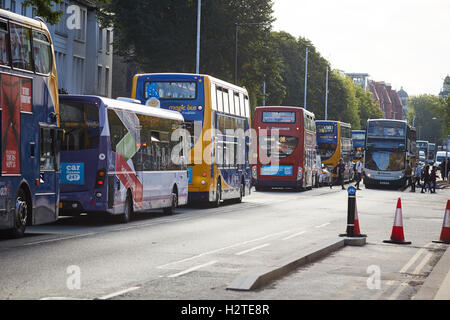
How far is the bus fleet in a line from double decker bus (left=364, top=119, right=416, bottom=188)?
24.1 meters

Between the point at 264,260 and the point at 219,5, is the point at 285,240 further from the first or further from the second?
the point at 219,5

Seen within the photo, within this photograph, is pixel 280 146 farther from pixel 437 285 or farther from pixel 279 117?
pixel 437 285

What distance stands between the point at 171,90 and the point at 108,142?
8.37 meters

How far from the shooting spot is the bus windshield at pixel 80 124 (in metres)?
20.7

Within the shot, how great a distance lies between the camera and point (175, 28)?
49469 millimetres

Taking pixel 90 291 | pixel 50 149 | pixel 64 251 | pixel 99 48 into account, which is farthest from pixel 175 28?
pixel 90 291

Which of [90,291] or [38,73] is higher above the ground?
[38,73]

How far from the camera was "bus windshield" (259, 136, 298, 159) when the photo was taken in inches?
1807

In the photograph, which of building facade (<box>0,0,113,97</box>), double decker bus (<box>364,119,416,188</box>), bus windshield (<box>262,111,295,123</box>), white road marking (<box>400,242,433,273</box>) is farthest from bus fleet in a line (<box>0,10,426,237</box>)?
double decker bus (<box>364,119,416,188</box>)

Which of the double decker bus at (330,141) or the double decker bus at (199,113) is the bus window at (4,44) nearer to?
the double decker bus at (199,113)

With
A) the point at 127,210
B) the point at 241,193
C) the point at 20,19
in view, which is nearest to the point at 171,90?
the point at 241,193

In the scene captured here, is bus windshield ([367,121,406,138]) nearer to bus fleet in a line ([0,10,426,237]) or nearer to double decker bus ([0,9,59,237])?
bus fleet in a line ([0,10,426,237])
